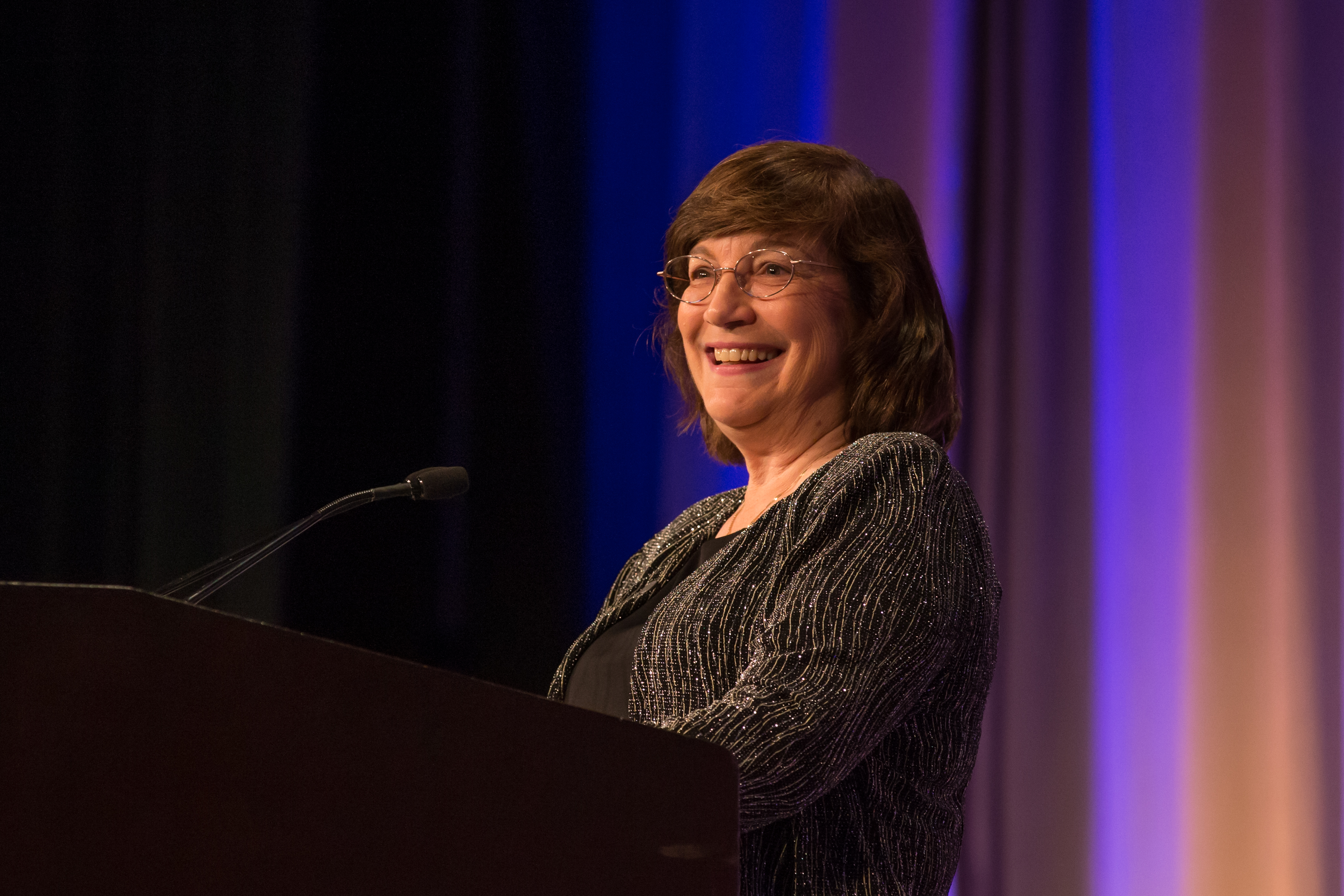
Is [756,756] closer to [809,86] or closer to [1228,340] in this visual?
[1228,340]

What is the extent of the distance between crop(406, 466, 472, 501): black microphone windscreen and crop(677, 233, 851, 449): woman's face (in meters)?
0.35

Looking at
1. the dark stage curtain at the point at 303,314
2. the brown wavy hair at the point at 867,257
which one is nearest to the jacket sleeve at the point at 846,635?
the brown wavy hair at the point at 867,257

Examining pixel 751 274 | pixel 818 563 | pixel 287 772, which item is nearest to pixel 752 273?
pixel 751 274

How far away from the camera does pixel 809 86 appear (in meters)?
3.05

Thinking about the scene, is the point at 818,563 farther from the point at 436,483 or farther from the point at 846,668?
the point at 436,483

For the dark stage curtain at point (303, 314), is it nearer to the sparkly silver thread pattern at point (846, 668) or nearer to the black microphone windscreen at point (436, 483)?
the black microphone windscreen at point (436, 483)

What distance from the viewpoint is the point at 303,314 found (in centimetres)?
286

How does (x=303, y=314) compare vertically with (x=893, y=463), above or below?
above

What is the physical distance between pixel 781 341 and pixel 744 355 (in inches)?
2.3

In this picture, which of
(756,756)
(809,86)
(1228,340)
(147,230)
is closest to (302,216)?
(147,230)

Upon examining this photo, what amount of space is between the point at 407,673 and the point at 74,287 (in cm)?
239

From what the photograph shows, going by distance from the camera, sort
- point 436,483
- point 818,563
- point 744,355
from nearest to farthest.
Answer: point 818,563
point 436,483
point 744,355

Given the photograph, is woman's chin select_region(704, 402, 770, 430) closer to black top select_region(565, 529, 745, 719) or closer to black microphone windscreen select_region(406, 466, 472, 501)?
black top select_region(565, 529, 745, 719)

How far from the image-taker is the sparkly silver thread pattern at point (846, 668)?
39.5 inches
